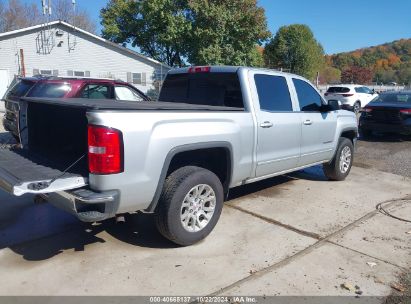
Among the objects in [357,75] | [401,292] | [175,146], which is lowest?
[401,292]

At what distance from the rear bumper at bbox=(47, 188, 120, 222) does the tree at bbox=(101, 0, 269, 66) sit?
25.3 m

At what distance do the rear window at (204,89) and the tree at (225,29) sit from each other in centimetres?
2238

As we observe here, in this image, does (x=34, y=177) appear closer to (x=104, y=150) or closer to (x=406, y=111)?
(x=104, y=150)

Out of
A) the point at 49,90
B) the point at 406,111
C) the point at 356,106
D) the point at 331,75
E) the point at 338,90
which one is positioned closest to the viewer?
the point at 49,90

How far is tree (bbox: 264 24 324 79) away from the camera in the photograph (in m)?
41.8

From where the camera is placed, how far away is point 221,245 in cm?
426

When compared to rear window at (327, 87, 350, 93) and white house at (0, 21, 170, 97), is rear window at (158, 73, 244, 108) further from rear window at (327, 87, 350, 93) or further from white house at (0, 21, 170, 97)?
white house at (0, 21, 170, 97)

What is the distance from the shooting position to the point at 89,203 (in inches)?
129

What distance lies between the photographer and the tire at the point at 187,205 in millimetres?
3887

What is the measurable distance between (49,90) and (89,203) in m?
6.00

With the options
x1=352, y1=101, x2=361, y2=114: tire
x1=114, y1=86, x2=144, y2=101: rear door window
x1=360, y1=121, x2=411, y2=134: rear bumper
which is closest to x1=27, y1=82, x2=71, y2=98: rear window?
x1=114, y1=86, x2=144, y2=101: rear door window

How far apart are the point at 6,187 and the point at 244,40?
27157mm

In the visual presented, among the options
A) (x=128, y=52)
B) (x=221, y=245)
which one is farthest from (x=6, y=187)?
(x=128, y=52)

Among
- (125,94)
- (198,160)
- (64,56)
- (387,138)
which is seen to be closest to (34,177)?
(198,160)
